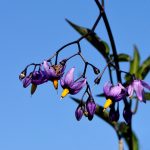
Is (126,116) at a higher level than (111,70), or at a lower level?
lower

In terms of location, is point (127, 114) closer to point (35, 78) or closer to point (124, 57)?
point (35, 78)

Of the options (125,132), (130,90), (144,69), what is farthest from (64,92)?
(144,69)

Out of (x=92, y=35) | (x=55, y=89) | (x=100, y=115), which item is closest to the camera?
(x=55, y=89)

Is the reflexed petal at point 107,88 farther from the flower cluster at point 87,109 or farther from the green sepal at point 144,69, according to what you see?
the green sepal at point 144,69

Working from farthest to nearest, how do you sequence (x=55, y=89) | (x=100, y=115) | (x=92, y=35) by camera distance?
1. (x=100, y=115)
2. (x=92, y=35)
3. (x=55, y=89)

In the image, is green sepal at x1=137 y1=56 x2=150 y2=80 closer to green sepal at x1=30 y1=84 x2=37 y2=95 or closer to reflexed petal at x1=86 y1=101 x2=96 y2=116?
reflexed petal at x1=86 y1=101 x2=96 y2=116

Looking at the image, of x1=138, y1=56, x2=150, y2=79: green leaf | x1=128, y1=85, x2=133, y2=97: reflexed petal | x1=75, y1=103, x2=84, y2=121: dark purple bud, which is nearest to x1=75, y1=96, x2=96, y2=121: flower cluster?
x1=75, y1=103, x2=84, y2=121: dark purple bud

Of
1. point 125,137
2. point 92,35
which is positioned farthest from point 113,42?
point 125,137

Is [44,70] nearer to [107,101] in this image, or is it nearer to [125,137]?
[107,101]
